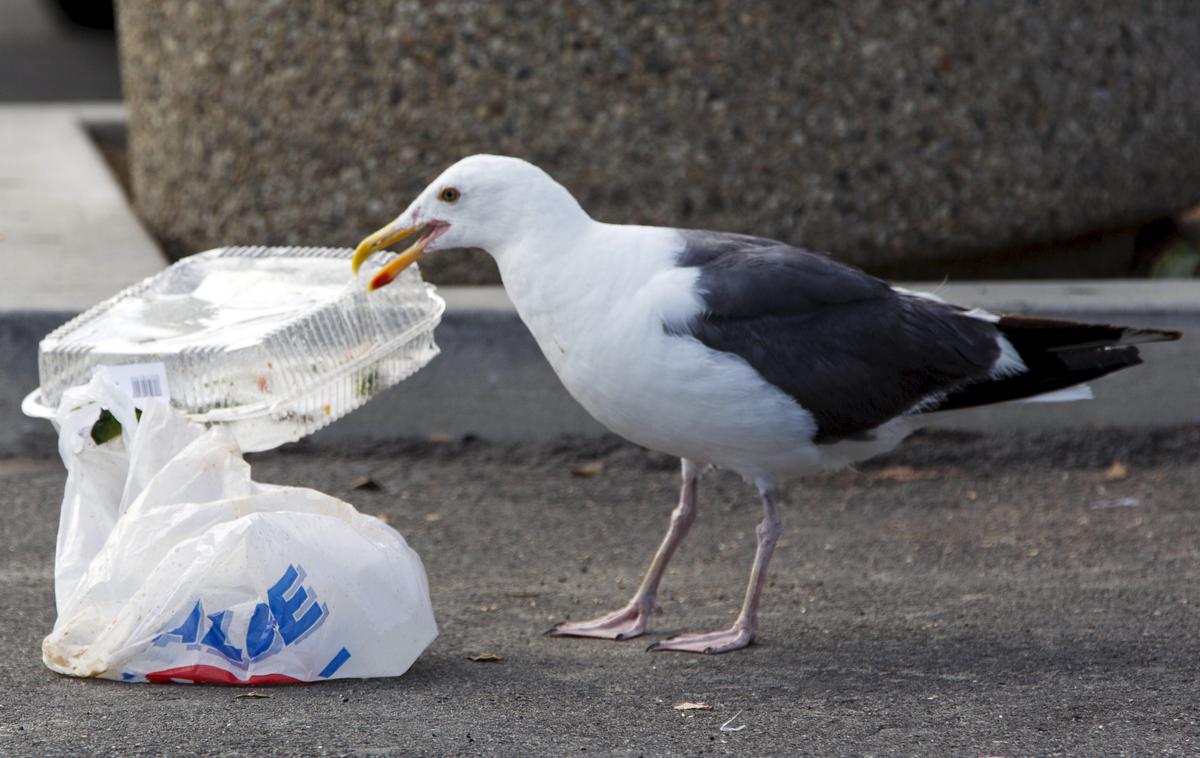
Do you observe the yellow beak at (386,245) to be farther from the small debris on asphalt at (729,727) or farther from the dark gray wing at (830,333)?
the small debris on asphalt at (729,727)

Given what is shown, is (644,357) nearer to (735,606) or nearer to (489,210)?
(489,210)

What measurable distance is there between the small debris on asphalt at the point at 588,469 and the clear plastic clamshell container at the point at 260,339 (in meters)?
1.16

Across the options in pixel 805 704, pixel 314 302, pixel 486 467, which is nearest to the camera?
pixel 805 704

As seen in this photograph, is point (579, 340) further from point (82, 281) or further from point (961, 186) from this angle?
point (961, 186)

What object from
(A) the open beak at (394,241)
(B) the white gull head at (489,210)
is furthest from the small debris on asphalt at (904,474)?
(A) the open beak at (394,241)

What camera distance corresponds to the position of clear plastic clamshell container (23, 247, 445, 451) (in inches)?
160

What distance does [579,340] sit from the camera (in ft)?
12.6

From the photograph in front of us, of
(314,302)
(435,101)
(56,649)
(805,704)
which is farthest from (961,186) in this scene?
(56,649)

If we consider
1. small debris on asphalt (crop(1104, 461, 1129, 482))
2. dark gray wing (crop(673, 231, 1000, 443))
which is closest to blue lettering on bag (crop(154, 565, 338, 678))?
dark gray wing (crop(673, 231, 1000, 443))

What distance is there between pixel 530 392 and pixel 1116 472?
201 centimetres

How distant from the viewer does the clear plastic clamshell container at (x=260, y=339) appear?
4.07 meters

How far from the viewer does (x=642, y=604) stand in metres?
4.12

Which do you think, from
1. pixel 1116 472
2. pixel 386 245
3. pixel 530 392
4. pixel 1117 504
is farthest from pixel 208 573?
pixel 1116 472

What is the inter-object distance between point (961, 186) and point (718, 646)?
3.46 meters
